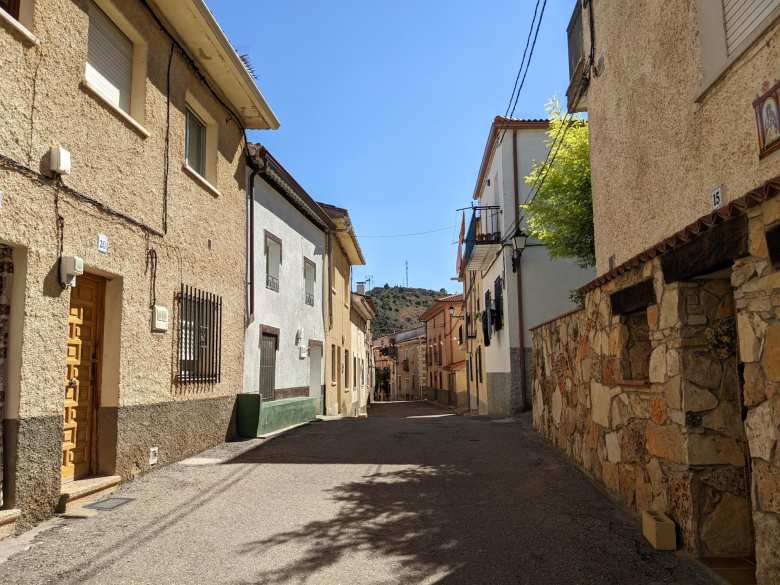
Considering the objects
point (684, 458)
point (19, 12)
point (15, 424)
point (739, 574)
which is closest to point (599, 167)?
point (684, 458)

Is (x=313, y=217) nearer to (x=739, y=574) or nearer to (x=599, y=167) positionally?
(x=599, y=167)

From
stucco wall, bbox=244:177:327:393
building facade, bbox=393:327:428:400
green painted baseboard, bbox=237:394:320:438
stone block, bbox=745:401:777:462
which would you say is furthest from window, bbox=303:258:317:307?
building facade, bbox=393:327:428:400

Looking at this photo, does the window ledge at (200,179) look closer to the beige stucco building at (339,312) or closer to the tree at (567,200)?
the tree at (567,200)

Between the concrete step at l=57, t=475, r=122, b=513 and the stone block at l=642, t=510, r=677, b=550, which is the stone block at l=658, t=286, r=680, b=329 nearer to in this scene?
the stone block at l=642, t=510, r=677, b=550

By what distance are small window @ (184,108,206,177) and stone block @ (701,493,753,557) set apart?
7810 mm

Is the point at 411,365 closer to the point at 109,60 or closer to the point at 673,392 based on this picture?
the point at 109,60

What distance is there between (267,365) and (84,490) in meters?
6.77

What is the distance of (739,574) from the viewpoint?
3.84m

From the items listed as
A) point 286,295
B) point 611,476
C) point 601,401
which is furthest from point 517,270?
point 611,476

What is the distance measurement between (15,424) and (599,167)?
7999 millimetres

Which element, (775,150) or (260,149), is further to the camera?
(260,149)

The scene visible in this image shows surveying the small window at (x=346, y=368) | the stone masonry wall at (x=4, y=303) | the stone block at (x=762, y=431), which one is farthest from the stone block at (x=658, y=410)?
the small window at (x=346, y=368)

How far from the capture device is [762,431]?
11.3 ft

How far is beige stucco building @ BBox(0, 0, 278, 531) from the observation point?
16.2 feet
